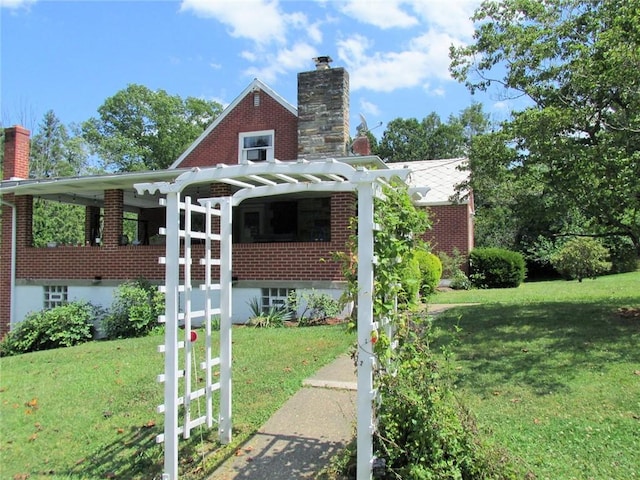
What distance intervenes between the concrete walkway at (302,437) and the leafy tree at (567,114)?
212 inches

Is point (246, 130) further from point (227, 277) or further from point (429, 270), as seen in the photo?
point (227, 277)

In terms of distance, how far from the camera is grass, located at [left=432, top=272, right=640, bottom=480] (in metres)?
3.98

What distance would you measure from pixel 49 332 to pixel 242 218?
22.5ft

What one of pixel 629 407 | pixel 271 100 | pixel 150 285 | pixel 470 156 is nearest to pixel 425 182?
pixel 271 100

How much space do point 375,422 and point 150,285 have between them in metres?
9.43

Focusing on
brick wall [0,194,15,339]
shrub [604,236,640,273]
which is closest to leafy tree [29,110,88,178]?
brick wall [0,194,15,339]

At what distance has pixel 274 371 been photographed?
657 cm

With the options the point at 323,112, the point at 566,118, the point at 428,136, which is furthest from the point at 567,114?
the point at 428,136

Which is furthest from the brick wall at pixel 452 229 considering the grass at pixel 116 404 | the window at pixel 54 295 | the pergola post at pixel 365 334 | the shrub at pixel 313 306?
the pergola post at pixel 365 334

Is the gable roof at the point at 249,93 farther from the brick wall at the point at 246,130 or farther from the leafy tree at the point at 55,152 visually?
the leafy tree at the point at 55,152

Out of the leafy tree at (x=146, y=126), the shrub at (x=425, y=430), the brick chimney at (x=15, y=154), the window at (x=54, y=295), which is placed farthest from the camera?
the leafy tree at (x=146, y=126)

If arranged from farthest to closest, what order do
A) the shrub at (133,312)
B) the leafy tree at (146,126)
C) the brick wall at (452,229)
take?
the leafy tree at (146,126) → the brick wall at (452,229) → the shrub at (133,312)

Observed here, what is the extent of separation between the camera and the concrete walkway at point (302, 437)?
4.01 m

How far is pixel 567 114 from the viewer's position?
314 inches
